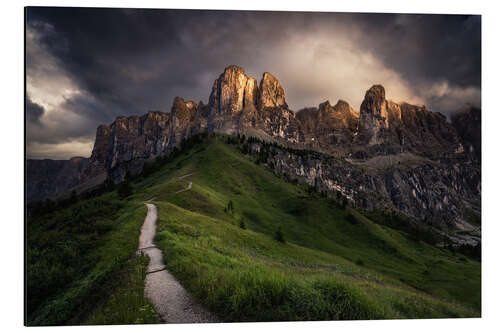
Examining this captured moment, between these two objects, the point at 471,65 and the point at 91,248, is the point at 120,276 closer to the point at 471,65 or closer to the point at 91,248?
the point at 91,248

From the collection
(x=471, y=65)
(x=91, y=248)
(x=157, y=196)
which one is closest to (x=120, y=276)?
(x=91, y=248)

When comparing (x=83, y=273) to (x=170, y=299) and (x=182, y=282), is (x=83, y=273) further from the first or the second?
(x=170, y=299)

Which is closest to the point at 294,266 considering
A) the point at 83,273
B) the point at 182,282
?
the point at 182,282

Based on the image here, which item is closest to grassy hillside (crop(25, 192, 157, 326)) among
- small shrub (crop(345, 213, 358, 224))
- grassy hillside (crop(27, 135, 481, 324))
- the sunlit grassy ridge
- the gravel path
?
grassy hillside (crop(27, 135, 481, 324))

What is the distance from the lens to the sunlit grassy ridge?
760cm

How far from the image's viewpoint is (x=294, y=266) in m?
22.1

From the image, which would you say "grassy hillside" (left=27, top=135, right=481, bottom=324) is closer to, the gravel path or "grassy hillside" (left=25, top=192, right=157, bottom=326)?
"grassy hillside" (left=25, top=192, right=157, bottom=326)

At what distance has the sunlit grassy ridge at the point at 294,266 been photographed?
24.9ft

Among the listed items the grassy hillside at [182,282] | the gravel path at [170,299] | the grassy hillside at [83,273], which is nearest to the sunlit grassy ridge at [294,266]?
the grassy hillside at [182,282]

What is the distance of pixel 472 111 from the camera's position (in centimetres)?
1717

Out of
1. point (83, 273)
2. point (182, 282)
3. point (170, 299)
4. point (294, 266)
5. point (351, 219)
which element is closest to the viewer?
point (170, 299)

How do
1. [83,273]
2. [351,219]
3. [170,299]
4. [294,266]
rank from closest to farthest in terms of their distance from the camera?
[170,299], [83,273], [294,266], [351,219]

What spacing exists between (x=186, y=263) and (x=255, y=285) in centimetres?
434

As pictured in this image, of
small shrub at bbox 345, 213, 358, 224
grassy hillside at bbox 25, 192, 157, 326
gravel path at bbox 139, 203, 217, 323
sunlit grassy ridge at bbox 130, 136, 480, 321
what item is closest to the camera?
gravel path at bbox 139, 203, 217, 323
